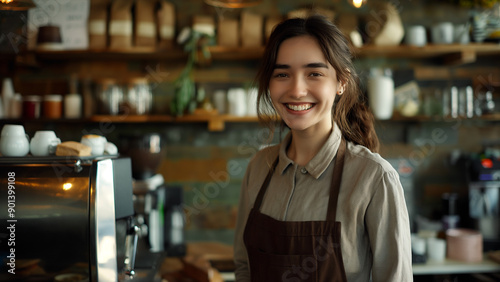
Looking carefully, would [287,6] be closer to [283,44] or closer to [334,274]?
[283,44]

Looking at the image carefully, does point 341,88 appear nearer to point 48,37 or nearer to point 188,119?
point 188,119

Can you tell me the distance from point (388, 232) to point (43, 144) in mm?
Answer: 1025

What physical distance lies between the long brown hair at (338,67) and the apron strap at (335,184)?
0.39 feet

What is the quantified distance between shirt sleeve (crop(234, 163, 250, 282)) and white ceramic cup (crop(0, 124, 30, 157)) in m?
0.72

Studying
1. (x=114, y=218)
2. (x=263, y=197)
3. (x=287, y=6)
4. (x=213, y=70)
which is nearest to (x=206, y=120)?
(x=213, y=70)

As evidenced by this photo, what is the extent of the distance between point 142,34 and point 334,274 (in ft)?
7.65

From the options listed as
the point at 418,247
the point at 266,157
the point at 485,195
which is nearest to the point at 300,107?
the point at 266,157

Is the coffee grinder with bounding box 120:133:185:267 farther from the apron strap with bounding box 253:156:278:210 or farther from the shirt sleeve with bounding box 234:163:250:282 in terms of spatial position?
the apron strap with bounding box 253:156:278:210

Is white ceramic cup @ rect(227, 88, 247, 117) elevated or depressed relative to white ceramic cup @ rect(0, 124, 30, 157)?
elevated

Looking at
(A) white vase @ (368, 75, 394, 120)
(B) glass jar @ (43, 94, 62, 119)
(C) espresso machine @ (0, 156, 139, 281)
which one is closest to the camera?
(C) espresso machine @ (0, 156, 139, 281)

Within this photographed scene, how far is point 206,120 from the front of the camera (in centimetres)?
303

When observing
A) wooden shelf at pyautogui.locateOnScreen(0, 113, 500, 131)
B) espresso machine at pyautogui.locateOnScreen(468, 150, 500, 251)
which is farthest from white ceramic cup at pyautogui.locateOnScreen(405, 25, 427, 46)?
espresso machine at pyautogui.locateOnScreen(468, 150, 500, 251)

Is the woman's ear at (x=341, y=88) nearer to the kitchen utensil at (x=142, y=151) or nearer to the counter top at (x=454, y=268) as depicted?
the kitchen utensil at (x=142, y=151)

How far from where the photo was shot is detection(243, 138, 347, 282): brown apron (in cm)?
123
